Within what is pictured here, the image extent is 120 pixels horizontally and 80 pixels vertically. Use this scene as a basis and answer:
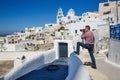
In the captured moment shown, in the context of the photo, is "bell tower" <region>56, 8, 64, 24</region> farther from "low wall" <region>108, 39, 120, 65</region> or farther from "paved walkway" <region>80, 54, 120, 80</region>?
"paved walkway" <region>80, 54, 120, 80</region>

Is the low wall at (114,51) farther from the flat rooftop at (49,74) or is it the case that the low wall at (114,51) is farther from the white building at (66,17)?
the white building at (66,17)

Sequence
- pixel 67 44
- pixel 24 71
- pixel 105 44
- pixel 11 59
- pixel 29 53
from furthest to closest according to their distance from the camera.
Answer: pixel 11 59, pixel 29 53, pixel 105 44, pixel 67 44, pixel 24 71

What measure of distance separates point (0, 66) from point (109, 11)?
31959mm

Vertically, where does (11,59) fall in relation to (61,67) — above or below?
below

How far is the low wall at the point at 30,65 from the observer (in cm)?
738

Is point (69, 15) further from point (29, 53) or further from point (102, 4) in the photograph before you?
point (29, 53)

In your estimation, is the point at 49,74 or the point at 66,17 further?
the point at 66,17

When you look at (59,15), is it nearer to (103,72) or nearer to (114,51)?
(114,51)

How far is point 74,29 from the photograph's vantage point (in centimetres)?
3869

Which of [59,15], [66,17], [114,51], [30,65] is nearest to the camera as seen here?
[30,65]

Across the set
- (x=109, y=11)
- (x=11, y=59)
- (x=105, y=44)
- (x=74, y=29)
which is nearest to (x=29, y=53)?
(x=11, y=59)

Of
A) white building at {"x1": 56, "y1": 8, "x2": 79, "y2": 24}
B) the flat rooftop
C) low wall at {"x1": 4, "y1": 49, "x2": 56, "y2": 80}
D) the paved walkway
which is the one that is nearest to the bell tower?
white building at {"x1": 56, "y1": 8, "x2": 79, "y2": 24}

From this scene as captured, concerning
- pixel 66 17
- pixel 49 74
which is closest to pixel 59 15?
pixel 66 17

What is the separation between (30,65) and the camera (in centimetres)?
887
